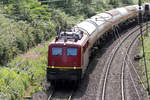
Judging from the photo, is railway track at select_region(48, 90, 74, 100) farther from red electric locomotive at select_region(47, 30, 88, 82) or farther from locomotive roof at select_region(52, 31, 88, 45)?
locomotive roof at select_region(52, 31, 88, 45)

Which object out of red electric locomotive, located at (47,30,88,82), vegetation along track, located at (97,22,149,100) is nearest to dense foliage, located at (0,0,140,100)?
red electric locomotive, located at (47,30,88,82)

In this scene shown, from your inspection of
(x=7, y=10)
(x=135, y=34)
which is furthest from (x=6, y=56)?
(x=135, y=34)

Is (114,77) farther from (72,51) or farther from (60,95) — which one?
(60,95)

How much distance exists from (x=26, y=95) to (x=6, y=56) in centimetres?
463

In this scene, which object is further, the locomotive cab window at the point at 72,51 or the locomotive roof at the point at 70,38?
the locomotive roof at the point at 70,38

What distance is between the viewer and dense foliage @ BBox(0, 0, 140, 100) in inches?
615

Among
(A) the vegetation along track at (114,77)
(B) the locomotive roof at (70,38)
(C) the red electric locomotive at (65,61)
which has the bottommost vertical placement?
(A) the vegetation along track at (114,77)

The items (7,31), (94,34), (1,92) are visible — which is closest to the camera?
(1,92)

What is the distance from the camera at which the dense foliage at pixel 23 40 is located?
51.3 ft

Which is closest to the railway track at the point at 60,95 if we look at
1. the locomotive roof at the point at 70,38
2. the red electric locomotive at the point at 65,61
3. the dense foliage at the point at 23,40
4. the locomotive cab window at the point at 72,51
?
the red electric locomotive at the point at 65,61

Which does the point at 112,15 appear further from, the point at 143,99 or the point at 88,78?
the point at 143,99

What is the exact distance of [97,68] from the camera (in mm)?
21500

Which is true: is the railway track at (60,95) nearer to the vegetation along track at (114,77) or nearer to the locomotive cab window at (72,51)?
the vegetation along track at (114,77)

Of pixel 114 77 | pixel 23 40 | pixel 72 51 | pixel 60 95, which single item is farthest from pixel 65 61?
pixel 23 40
